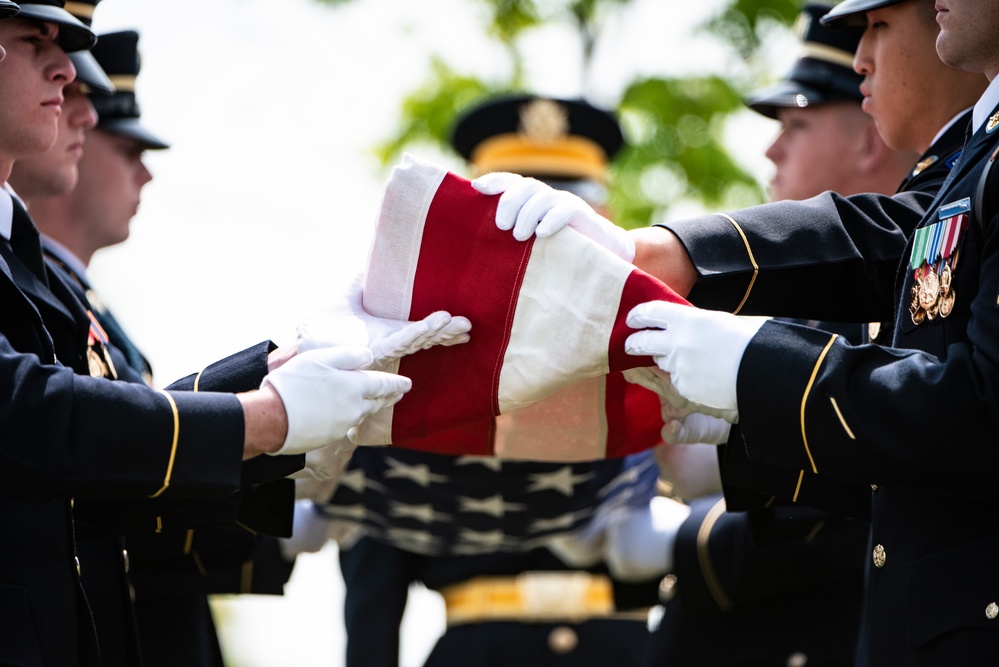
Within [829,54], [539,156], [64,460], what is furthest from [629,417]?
[539,156]

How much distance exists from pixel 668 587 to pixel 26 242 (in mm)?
2781

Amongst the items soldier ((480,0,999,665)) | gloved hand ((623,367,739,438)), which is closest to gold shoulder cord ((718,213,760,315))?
soldier ((480,0,999,665))

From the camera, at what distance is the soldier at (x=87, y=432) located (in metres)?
2.86

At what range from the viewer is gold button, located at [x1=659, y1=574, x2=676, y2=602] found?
5.20 metres

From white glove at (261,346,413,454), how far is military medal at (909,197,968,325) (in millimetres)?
1224

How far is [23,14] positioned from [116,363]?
3.61ft

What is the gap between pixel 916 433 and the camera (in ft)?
8.89

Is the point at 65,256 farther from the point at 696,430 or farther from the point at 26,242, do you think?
the point at 696,430

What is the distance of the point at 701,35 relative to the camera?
13.7 metres

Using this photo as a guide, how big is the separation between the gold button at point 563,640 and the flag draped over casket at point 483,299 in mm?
2145

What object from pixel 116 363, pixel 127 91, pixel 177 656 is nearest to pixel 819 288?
pixel 116 363

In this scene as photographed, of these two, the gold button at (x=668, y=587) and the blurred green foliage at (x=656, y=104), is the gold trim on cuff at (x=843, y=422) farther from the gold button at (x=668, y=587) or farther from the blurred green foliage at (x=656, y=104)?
the blurred green foliage at (x=656, y=104)

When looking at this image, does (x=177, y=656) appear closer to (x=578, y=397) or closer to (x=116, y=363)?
(x=116, y=363)

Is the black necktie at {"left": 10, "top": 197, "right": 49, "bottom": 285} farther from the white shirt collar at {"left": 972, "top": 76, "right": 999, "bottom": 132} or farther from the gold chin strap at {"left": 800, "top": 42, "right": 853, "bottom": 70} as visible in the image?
the gold chin strap at {"left": 800, "top": 42, "right": 853, "bottom": 70}
